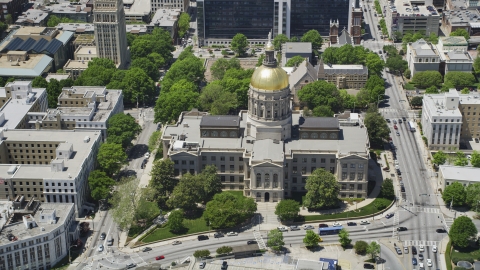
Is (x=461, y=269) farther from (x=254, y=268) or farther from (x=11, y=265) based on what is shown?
(x=11, y=265)

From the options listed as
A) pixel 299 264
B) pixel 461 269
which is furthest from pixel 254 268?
pixel 461 269

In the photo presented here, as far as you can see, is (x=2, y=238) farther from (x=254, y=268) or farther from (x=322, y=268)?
(x=322, y=268)

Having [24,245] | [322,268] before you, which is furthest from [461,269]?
[24,245]

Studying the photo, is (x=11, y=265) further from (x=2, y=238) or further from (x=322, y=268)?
(x=322, y=268)

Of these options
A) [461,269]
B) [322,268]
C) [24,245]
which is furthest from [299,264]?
[24,245]

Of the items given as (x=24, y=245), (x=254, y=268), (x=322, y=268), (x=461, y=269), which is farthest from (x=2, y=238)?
(x=461, y=269)

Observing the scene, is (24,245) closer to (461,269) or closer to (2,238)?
(2,238)
